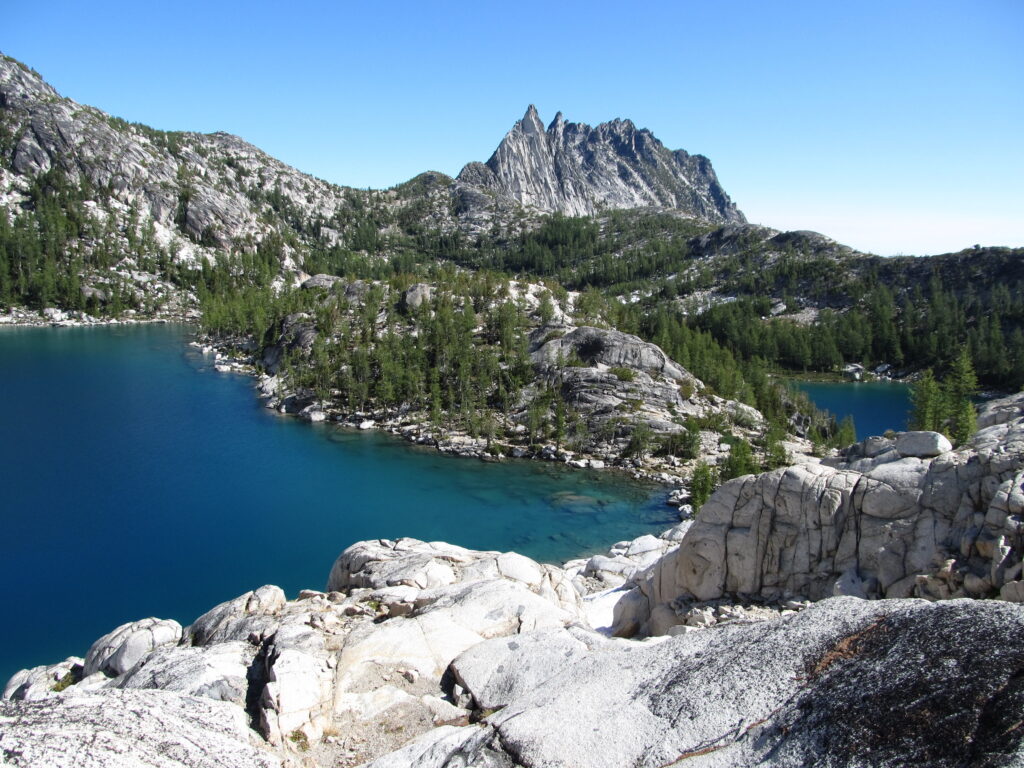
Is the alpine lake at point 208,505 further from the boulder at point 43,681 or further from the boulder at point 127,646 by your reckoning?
the boulder at point 127,646

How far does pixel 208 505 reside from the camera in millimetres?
45875

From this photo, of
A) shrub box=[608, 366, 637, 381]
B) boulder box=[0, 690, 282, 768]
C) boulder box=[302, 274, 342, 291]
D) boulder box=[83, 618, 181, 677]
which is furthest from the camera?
boulder box=[302, 274, 342, 291]

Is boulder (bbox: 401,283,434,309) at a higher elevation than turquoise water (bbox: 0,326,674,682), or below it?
higher

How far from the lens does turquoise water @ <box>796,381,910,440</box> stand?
81.2 metres

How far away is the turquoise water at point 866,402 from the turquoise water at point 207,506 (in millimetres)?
47770

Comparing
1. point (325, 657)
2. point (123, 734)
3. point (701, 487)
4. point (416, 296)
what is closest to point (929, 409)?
point (701, 487)

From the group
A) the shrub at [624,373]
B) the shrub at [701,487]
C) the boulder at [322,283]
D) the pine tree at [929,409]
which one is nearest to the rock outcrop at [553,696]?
the shrub at [701,487]

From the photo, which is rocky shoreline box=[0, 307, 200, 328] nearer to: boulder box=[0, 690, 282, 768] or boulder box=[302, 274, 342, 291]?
boulder box=[302, 274, 342, 291]

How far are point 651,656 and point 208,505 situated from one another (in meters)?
43.4

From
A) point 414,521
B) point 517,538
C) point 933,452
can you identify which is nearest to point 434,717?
point 933,452

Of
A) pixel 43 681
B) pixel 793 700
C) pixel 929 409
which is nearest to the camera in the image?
pixel 793 700

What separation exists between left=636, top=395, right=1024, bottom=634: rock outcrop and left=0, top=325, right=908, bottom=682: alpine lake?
58.3 ft


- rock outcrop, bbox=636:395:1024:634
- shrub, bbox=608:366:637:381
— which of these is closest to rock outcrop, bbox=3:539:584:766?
rock outcrop, bbox=636:395:1024:634

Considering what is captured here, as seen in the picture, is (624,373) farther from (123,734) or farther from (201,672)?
(123,734)
